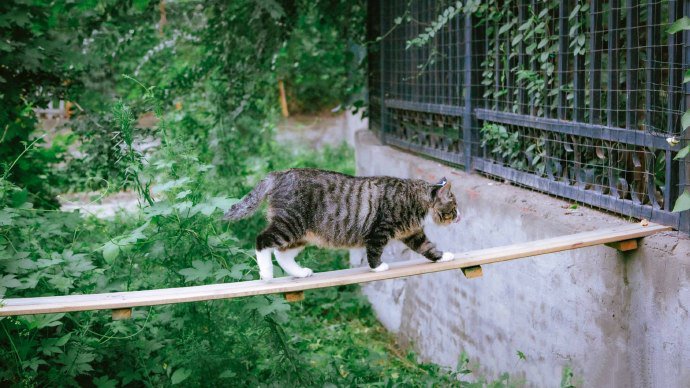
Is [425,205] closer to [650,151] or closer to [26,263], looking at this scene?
[650,151]

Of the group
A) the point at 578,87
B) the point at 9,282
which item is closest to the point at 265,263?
the point at 9,282

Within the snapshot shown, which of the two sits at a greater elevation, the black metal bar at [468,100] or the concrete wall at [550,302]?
the black metal bar at [468,100]

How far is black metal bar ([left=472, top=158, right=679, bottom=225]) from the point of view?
388cm

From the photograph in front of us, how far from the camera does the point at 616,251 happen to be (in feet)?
12.8

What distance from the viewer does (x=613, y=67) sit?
4.21 metres

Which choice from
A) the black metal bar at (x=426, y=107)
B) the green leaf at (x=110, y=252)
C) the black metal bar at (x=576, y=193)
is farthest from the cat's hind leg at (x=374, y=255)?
the black metal bar at (x=426, y=107)

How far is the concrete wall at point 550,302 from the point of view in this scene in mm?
3602

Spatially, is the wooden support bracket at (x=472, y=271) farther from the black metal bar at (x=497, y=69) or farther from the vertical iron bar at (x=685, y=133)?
the black metal bar at (x=497, y=69)

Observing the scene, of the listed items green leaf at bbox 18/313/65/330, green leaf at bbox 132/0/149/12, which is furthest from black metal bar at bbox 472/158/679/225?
green leaf at bbox 132/0/149/12

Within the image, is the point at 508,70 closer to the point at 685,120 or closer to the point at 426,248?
the point at 426,248

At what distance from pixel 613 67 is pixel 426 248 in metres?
1.46

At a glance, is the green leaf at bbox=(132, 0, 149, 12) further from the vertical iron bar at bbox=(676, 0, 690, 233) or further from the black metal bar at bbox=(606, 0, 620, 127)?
the vertical iron bar at bbox=(676, 0, 690, 233)

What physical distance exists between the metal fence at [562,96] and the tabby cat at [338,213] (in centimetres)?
92

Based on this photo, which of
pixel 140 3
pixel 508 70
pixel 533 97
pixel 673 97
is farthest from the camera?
pixel 140 3
